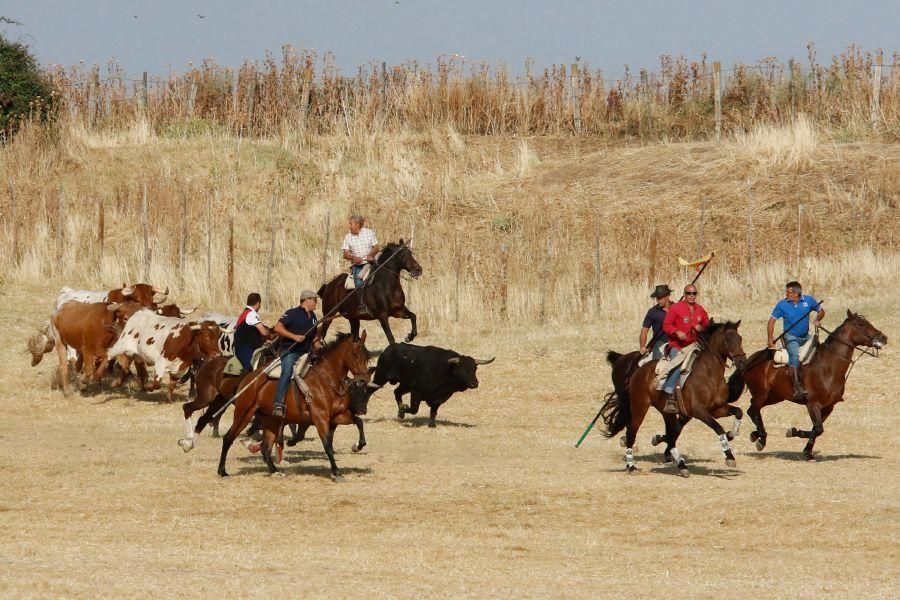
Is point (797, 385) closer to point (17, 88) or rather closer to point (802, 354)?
point (802, 354)

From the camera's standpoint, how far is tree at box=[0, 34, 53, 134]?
1638 inches

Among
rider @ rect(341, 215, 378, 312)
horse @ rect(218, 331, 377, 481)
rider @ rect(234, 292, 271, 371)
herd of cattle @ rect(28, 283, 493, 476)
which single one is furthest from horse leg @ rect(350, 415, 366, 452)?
rider @ rect(341, 215, 378, 312)

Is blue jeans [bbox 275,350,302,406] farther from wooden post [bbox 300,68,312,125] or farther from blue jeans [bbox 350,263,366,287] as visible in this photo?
wooden post [bbox 300,68,312,125]

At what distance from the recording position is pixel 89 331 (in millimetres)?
23500

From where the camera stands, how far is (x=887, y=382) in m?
23.6

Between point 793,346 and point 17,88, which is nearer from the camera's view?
point 793,346

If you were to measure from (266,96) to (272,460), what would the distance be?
99.0 feet

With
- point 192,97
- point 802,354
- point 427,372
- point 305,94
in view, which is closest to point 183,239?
point 305,94

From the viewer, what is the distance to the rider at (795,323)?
18031 mm

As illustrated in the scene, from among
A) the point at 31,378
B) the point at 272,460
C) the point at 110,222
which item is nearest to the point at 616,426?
the point at 272,460

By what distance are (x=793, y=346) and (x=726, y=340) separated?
105 inches

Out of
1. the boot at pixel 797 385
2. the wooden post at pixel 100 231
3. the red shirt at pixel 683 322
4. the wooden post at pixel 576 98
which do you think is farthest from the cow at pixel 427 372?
the wooden post at pixel 576 98

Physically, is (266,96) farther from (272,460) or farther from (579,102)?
(272,460)

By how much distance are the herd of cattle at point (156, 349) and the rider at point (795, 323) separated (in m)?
4.64
